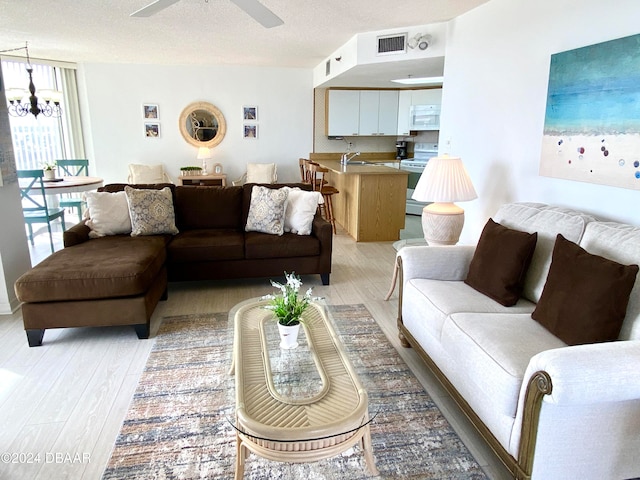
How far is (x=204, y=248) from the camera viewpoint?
374 centimetres

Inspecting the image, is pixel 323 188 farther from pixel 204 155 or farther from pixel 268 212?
pixel 204 155

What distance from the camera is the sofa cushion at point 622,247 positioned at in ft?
5.94

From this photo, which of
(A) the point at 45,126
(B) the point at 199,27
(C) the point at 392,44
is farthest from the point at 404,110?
(A) the point at 45,126

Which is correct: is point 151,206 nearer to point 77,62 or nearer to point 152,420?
point 152,420

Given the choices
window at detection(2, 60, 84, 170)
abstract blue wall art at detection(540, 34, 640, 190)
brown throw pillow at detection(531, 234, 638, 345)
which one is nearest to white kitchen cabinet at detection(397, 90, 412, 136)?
abstract blue wall art at detection(540, 34, 640, 190)

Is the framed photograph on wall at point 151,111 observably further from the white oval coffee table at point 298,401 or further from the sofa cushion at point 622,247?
the sofa cushion at point 622,247

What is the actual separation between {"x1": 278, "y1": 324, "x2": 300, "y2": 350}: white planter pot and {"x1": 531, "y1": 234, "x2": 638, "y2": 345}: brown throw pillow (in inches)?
47.1

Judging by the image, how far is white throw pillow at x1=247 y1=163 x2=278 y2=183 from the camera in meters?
7.45

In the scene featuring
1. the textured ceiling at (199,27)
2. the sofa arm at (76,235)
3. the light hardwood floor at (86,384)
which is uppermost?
the textured ceiling at (199,27)

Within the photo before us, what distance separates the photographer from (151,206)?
386cm

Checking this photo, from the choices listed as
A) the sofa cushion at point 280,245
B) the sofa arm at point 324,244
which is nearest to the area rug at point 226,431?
the sofa cushion at point 280,245

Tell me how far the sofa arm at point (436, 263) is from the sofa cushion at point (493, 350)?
1.99 feet

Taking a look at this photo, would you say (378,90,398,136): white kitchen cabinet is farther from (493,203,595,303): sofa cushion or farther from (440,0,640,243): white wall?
(493,203,595,303): sofa cushion

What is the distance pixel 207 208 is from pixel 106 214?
0.89 metres
